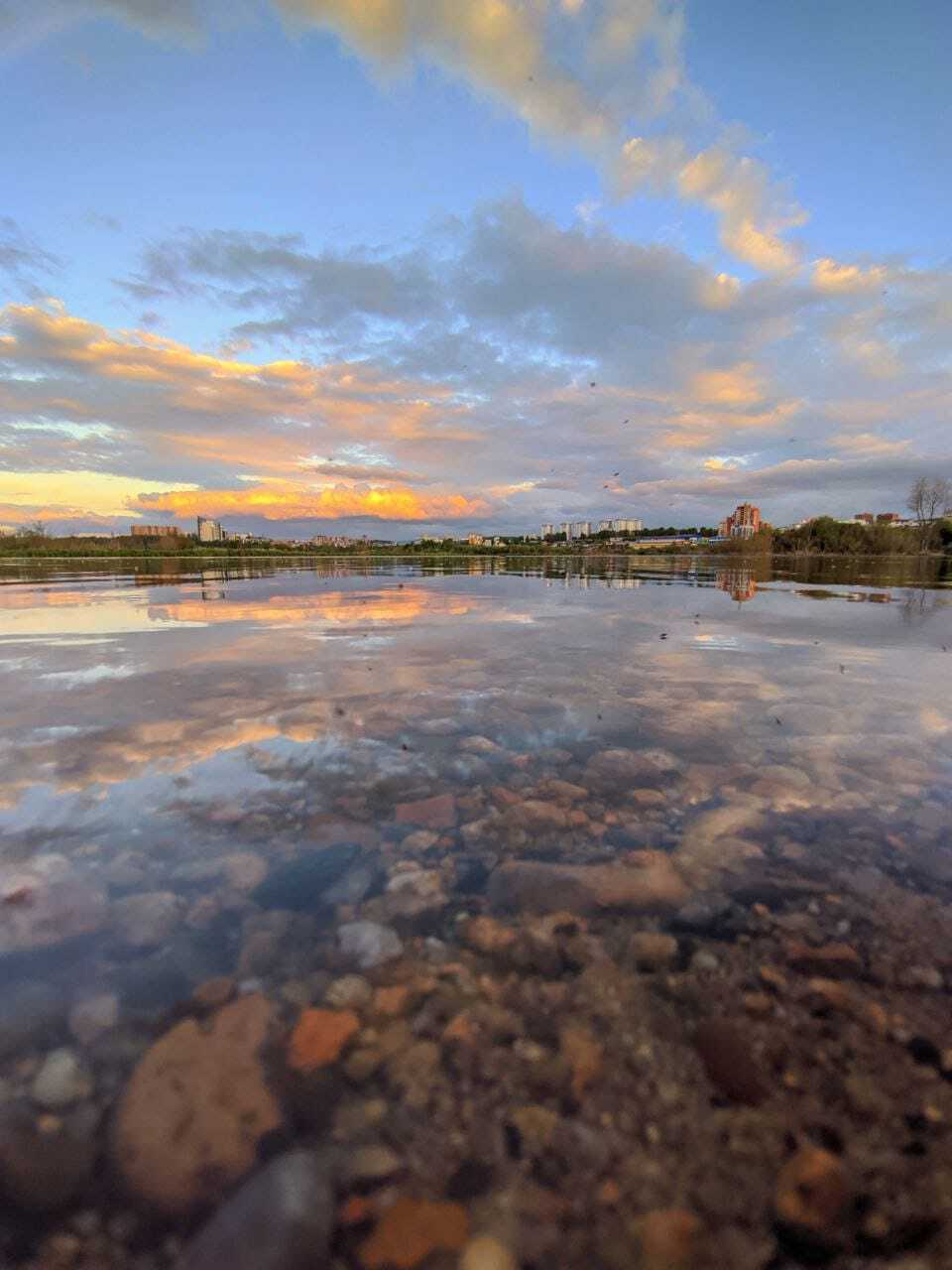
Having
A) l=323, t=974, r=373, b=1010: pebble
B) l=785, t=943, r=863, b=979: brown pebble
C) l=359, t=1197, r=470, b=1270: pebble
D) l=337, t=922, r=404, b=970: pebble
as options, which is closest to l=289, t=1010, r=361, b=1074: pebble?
l=323, t=974, r=373, b=1010: pebble

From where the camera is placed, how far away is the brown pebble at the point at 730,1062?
153 centimetres

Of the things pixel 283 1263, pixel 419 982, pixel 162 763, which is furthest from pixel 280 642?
pixel 283 1263

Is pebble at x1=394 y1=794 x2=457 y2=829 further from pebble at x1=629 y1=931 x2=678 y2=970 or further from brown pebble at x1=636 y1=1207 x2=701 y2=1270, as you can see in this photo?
brown pebble at x1=636 y1=1207 x2=701 y2=1270

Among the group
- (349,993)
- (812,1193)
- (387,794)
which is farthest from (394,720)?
(812,1193)

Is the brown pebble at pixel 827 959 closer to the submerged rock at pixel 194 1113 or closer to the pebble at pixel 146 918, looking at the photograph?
the submerged rock at pixel 194 1113

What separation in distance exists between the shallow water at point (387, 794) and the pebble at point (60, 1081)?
0.09ft

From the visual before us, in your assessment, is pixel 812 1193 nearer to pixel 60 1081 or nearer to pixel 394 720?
pixel 60 1081

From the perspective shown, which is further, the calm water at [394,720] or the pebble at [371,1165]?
the calm water at [394,720]

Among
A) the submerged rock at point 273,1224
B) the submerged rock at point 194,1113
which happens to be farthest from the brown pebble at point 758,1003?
the submerged rock at point 194,1113

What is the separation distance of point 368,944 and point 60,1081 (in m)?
0.91

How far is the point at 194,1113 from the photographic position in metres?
1.46

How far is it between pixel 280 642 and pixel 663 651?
5.37 meters

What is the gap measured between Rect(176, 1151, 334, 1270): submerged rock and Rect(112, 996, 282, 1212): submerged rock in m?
0.06

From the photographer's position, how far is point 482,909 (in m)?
2.25
